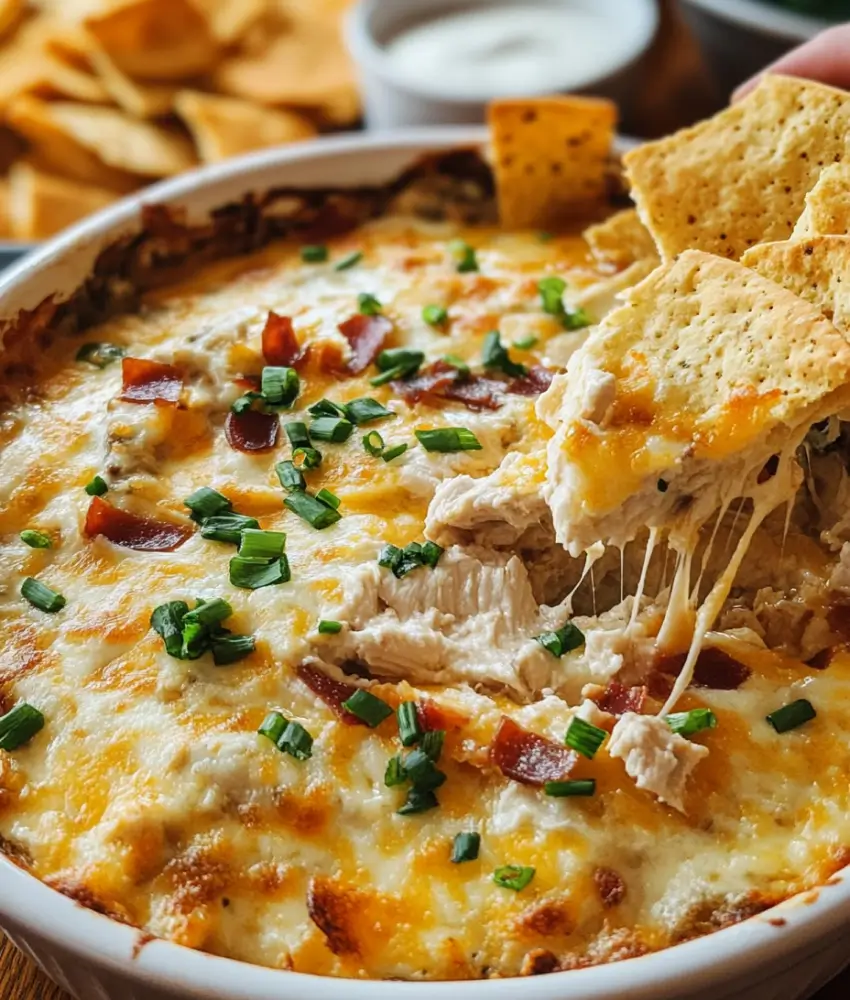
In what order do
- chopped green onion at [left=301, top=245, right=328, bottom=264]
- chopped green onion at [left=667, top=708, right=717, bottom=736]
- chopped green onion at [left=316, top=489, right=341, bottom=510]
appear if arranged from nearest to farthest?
chopped green onion at [left=667, top=708, right=717, bottom=736]
chopped green onion at [left=316, top=489, right=341, bottom=510]
chopped green onion at [left=301, top=245, right=328, bottom=264]

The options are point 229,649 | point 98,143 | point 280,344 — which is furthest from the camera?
point 98,143

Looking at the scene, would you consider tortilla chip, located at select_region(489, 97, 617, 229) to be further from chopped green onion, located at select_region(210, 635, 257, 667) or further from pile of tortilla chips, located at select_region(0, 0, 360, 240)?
chopped green onion, located at select_region(210, 635, 257, 667)

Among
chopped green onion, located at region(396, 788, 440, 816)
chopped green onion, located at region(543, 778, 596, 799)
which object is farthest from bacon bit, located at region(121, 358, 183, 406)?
chopped green onion, located at region(543, 778, 596, 799)

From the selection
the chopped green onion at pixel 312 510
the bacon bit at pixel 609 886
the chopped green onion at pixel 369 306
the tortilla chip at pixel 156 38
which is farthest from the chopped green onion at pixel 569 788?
the tortilla chip at pixel 156 38

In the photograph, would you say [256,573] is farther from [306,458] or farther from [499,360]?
[499,360]

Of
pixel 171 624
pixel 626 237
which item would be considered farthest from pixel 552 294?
pixel 171 624

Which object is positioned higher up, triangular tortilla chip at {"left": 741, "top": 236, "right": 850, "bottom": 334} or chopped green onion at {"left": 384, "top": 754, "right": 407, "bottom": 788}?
triangular tortilla chip at {"left": 741, "top": 236, "right": 850, "bottom": 334}

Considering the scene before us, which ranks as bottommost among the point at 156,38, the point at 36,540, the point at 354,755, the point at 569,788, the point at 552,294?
the point at 569,788
